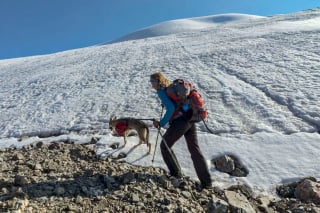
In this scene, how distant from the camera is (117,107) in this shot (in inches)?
484

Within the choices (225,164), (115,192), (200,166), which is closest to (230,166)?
(225,164)

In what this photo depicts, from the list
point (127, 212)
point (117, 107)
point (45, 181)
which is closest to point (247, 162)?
point (127, 212)

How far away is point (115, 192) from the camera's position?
5855 mm

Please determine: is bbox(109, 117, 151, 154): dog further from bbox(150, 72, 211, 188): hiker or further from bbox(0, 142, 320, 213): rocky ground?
bbox(150, 72, 211, 188): hiker

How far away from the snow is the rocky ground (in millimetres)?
580

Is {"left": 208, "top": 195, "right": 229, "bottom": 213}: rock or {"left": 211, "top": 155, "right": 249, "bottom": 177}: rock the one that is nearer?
{"left": 208, "top": 195, "right": 229, "bottom": 213}: rock

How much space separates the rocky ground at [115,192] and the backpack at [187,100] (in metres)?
1.29

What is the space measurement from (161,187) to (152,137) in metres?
2.97

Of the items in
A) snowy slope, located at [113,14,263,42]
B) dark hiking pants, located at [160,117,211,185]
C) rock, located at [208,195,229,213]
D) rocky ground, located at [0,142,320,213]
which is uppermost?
snowy slope, located at [113,14,263,42]

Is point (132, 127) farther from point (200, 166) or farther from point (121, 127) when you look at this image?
point (200, 166)

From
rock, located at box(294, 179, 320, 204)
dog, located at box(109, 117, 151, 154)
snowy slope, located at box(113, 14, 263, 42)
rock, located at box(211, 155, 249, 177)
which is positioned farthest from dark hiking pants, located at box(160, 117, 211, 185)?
snowy slope, located at box(113, 14, 263, 42)

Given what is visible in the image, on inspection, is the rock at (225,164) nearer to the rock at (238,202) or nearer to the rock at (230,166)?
the rock at (230,166)

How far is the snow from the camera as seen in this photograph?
7.82 m

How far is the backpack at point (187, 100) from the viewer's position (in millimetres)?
6113
